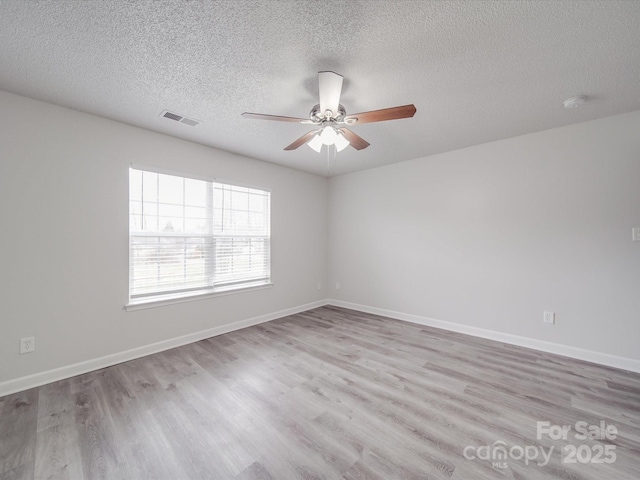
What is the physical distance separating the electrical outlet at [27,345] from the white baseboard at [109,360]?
0.22m

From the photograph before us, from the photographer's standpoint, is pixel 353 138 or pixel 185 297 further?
pixel 185 297

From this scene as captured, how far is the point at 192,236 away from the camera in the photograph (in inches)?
129

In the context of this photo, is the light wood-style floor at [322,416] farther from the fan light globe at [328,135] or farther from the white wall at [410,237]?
the fan light globe at [328,135]

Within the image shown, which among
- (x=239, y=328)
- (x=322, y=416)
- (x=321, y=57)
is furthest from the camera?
(x=239, y=328)

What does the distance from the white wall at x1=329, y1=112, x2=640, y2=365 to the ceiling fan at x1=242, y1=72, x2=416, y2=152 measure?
6.54 ft

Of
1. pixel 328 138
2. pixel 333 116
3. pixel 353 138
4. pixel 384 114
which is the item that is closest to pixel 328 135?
pixel 328 138

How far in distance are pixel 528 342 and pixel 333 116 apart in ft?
11.2

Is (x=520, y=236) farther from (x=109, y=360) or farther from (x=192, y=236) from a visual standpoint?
(x=109, y=360)

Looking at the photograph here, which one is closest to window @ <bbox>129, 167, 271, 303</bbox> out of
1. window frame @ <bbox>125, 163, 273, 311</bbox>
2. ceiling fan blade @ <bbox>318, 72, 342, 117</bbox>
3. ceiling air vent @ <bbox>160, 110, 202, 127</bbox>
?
window frame @ <bbox>125, 163, 273, 311</bbox>

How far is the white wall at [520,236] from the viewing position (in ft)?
8.58

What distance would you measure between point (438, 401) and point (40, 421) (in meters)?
2.92

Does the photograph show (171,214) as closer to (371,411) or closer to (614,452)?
(371,411)

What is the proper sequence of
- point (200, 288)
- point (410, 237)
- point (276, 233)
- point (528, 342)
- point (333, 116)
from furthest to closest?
point (276, 233), point (410, 237), point (200, 288), point (528, 342), point (333, 116)

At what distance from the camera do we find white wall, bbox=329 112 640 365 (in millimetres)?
2615
